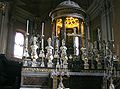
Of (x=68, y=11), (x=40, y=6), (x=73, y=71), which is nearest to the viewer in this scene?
(x=73, y=71)

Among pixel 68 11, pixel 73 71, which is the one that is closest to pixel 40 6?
pixel 68 11

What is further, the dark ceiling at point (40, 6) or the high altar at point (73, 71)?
the dark ceiling at point (40, 6)

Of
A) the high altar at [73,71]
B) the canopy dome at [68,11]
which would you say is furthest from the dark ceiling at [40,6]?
the high altar at [73,71]

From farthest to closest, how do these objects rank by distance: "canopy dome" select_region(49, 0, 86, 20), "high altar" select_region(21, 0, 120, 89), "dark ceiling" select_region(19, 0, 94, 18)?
"dark ceiling" select_region(19, 0, 94, 18), "canopy dome" select_region(49, 0, 86, 20), "high altar" select_region(21, 0, 120, 89)

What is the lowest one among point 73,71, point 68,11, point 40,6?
point 73,71

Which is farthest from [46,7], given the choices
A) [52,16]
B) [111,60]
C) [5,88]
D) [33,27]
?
[111,60]

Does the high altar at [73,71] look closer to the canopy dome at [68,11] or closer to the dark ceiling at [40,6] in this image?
the canopy dome at [68,11]

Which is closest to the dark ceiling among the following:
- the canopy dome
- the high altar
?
the canopy dome

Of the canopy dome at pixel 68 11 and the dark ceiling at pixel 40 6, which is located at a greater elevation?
the dark ceiling at pixel 40 6

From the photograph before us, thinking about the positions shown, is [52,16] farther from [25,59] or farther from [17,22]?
[17,22]

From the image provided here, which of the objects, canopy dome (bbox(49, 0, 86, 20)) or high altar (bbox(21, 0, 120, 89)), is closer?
high altar (bbox(21, 0, 120, 89))

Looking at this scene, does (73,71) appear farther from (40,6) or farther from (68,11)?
(40,6)

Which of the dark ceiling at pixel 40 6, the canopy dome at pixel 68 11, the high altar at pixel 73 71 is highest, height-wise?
the dark ceiling at pixel 40 6

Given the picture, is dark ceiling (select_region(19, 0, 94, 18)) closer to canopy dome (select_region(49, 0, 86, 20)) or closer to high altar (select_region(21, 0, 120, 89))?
canopy dome (select_region(49, 0, 86, 20))
